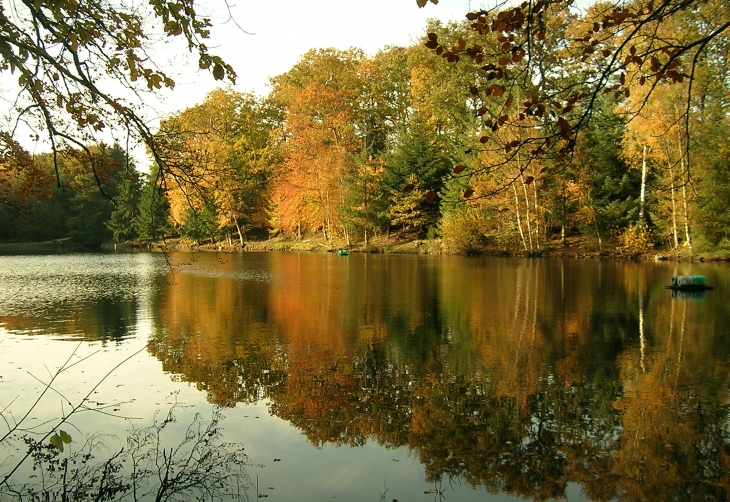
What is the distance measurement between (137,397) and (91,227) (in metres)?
63.8

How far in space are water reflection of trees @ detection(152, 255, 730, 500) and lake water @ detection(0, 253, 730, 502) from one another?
4 cm

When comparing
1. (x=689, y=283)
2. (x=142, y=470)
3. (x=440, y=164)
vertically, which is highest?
(x=440, y=164)

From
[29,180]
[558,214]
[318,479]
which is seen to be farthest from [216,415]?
[558,214]

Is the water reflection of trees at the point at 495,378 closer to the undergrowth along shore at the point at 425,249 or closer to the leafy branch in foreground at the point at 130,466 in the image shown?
the leafy branch in foreground at the point at 130,466

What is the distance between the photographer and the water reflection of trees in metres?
5.99

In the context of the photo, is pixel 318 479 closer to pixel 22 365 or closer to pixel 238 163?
pixel 22 365

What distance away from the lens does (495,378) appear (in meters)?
9.11

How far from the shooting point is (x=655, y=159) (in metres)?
33.9

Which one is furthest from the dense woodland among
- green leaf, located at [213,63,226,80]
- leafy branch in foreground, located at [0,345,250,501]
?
green leaf, located at [213,63,226,80]

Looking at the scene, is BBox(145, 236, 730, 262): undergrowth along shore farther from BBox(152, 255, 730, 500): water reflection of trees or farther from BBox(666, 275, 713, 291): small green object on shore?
BBox(666, 275, 713, 291): small green object on shore

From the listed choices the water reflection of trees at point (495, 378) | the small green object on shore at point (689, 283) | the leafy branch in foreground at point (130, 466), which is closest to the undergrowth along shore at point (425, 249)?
the water reflection of trees at point (495, 378)

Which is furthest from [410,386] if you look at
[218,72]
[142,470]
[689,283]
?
[689,283]

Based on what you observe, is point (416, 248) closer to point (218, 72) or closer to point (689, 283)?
point (689, 283)

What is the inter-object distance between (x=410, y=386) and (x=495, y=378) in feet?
4.34
